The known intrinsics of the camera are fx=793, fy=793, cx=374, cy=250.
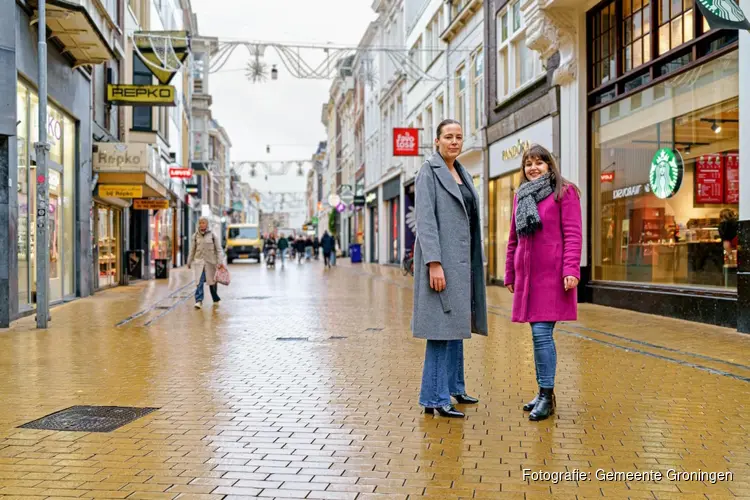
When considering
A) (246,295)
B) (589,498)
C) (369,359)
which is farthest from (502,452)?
(246,295)

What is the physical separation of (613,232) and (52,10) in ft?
33.7

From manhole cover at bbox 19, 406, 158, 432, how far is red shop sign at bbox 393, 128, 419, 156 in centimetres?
2400

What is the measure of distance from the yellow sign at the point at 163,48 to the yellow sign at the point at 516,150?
8428mm

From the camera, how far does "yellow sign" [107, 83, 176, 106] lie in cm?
2045

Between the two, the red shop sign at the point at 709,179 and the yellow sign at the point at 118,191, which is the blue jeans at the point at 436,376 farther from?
the yellow sign at the point at 118,191

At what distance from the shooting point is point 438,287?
5.21 m

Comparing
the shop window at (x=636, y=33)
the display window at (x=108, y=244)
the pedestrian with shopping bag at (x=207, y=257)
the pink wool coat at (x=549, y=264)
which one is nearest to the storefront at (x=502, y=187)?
the shop window at (x=636, y=33)

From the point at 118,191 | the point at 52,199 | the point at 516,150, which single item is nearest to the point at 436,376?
the point at 52,199

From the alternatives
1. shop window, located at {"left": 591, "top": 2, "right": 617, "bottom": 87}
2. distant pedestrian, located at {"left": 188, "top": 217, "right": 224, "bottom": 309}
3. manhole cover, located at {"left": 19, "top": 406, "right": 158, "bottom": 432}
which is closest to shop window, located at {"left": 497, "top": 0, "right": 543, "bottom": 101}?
shop window, located at {"left": 591, "top": 2, "right": 617, "bottom": 87}

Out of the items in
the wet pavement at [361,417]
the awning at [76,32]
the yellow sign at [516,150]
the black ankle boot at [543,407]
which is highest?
the awning at [76,32]

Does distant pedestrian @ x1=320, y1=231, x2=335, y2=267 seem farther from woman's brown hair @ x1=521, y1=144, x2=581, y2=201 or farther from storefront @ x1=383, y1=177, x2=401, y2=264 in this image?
woman's brown hair @ x1=521, y1=144, x2=581, y2=201

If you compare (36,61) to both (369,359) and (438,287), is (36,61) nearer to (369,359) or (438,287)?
(369,359)

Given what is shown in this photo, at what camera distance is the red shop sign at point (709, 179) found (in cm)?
1120

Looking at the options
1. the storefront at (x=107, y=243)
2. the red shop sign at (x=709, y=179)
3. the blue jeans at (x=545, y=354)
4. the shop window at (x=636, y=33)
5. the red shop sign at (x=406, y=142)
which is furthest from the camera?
the red shop sign at (x=406, y=142)
